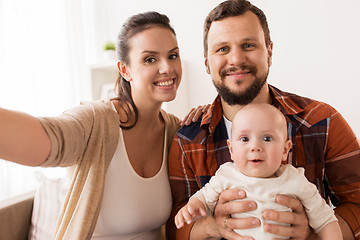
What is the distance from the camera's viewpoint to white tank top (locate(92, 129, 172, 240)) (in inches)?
61.4

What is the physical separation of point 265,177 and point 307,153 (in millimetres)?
359

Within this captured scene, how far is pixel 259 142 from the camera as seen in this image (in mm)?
1182

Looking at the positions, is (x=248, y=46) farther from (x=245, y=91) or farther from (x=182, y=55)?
(x=182, y=55)

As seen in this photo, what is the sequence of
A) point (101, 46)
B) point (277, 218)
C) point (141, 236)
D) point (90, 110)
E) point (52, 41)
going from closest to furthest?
point (277, 218) → point (90, 110) → point (141, 236) → point (52, 41) → point (101, 46)

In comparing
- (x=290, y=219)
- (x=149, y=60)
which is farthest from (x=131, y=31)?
(x=290, y=219)

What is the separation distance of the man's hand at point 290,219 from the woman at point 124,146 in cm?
63

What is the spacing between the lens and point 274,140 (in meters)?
1.19

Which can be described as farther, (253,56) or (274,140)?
(253,56)

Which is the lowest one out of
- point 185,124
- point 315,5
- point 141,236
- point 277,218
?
point 141,236

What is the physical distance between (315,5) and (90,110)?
211cm

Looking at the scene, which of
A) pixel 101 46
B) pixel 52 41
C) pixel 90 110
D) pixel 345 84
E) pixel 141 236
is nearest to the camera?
pixel 90 110

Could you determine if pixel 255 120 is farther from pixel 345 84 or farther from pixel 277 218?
pixel 345 84

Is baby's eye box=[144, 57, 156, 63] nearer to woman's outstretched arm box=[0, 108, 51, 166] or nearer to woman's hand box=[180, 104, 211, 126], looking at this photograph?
woman's hand box=[180, 104, 211, 126]

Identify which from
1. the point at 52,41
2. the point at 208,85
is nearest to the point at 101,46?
the point at 52,41
